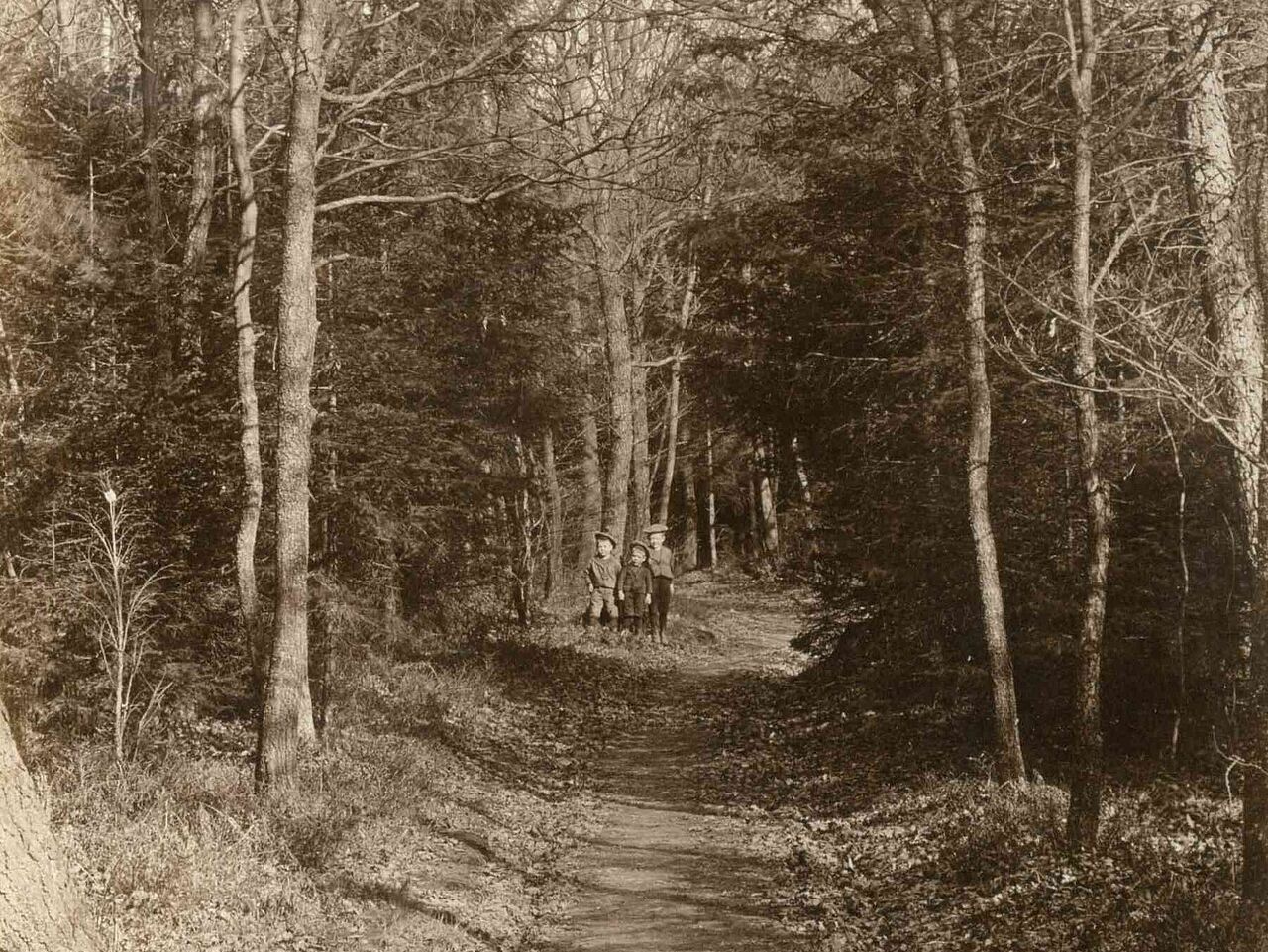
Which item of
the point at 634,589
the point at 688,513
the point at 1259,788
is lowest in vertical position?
the point at 634,589

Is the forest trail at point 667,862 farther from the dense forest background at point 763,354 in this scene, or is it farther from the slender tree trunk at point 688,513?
the slender tree trunk at point 688,513

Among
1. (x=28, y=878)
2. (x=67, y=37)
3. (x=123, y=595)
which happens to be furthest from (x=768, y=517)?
(x=28, y=878)

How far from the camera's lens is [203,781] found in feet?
31.8

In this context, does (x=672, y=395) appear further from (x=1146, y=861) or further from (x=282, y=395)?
(x=1146, y=861)

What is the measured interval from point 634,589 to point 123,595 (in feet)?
36.7

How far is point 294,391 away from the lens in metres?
9.84

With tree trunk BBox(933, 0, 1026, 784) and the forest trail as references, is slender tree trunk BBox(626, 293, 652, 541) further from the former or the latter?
tree trunk BBox(933, 0, 1026, 784)

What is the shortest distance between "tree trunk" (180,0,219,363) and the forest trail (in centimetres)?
670

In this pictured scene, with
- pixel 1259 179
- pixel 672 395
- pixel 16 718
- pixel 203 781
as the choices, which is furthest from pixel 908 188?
pixel 672 395

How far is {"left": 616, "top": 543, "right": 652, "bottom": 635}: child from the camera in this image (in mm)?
20938

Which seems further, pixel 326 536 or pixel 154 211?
pixel 154 211

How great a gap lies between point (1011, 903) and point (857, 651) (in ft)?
21.1

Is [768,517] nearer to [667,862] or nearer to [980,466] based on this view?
[980,466]

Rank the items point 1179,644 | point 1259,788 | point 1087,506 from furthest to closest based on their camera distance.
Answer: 1. point 1179,644
2. point 1087,506
3. point 1259,788
